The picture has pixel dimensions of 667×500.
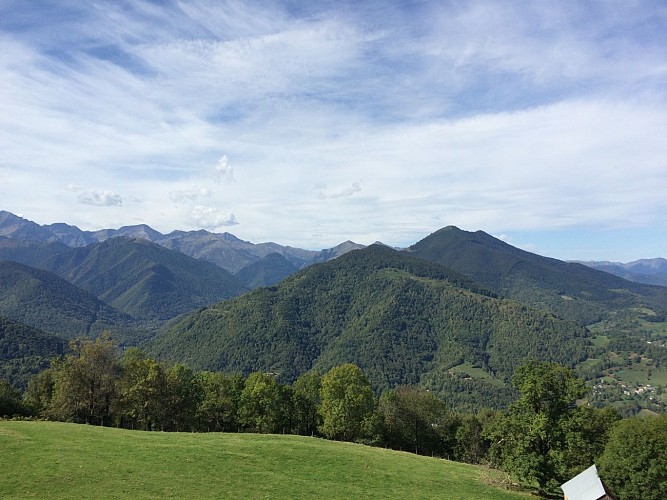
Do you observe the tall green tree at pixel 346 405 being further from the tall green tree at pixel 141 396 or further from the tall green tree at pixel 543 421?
the tall green tree at pixel 543 421

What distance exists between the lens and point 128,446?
1688 inches

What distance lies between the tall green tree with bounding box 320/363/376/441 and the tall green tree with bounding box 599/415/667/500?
3967 centimetres

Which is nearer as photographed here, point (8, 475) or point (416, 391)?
point (8, 475)

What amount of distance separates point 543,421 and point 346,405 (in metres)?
41.0

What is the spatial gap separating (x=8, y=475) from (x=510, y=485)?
158 ft

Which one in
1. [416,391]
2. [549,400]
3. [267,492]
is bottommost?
[416,391]

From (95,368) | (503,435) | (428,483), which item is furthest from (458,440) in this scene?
(95,368)

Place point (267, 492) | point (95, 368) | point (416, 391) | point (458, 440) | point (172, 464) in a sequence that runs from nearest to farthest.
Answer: point (267, 492) < point (172, 464) < point (95, 368) < point (458, 440) < point (416, 391)

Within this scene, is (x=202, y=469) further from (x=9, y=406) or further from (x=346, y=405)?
(x=9, y=406)

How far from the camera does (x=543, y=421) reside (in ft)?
139

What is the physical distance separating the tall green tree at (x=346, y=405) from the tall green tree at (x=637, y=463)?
130 ft

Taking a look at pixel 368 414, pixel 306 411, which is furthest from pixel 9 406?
pixel 368 414

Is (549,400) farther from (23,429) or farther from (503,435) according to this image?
(23,429)

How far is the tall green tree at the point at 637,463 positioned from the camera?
41562mm
